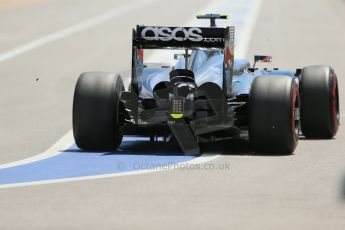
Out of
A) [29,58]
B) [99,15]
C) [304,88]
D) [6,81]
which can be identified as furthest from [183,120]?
[99,15]

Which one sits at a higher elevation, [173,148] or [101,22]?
[173,148]

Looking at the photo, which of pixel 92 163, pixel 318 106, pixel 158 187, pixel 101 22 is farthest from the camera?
pixel 101 22

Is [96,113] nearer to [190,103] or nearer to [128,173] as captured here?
[190,103]

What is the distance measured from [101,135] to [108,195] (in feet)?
12.0

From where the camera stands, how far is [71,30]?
3541 centimetres

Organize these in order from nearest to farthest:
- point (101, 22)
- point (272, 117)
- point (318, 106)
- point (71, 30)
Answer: point (272, 117) < point (318, 106) < point (71, 30) < point (101, 22)

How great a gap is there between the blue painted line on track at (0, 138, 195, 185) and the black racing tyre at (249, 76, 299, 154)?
0.91 m

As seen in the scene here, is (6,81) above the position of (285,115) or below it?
below

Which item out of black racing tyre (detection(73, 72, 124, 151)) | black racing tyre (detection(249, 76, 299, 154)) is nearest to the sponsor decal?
black racing tyre (detection(73, 72, 124, 151))

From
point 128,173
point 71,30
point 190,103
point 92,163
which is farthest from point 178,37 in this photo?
point 71,30

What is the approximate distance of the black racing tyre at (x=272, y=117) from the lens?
1257 cm

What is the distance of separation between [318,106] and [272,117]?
2135mm

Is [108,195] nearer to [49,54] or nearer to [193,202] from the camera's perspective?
[193,202]

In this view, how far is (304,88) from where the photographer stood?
47.8 feet
